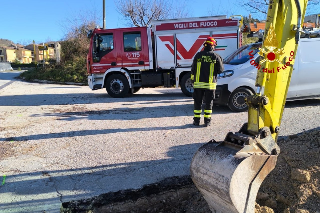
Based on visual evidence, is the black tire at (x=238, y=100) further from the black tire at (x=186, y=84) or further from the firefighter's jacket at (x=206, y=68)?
the black tire at (x=186, y=84)

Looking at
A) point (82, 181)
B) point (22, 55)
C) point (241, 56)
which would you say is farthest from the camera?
point (22, 55)

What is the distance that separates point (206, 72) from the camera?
6172mm

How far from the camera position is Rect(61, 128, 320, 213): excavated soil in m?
2.88

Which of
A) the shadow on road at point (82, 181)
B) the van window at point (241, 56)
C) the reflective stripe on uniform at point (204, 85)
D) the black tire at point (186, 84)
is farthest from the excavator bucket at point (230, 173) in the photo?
the black tire at point (186, 84)

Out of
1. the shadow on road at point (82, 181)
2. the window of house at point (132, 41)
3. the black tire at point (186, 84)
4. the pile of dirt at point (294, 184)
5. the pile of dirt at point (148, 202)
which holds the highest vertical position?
the window of house at point (132, 41)

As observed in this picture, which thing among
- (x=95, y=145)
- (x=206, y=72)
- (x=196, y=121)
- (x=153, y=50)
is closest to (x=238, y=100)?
(x=196, y=121)

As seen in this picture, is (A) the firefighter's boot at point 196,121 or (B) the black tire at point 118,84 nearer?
(A) the firefighter's boot at point 196,121

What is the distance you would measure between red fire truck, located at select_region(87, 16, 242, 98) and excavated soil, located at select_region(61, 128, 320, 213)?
26.4 feet

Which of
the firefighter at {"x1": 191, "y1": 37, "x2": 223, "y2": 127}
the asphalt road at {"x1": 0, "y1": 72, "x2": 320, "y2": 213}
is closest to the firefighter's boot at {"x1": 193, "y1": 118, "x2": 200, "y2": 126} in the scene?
the firefighter at {"x1": 191, "y1": 37, "x2": 223, "y2": 127}

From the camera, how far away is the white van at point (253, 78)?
24.6 ft

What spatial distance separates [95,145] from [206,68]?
2.92 m

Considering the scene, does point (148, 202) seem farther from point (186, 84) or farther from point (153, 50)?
point (153, 50)

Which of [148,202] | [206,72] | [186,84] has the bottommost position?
[148,202]

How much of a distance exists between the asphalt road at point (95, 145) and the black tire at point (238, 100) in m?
0.28
